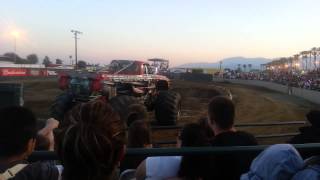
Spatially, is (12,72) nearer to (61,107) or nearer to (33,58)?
(61,107)

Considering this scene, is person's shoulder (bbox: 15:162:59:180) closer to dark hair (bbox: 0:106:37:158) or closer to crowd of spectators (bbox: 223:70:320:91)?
dark hair (bbox: 0:106:37:158)

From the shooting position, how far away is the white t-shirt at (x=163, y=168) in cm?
324

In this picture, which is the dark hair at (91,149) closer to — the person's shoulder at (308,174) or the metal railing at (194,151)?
the metal railing at (194,151)

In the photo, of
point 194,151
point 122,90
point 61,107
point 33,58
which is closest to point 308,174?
point 194,151

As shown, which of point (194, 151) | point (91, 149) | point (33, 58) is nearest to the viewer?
point (91, 149)

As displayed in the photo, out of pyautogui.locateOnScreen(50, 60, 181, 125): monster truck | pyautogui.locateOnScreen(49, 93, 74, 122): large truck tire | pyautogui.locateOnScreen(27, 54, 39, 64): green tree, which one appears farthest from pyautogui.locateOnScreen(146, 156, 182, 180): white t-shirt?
pyautogui.locateOnScreen(27, 54, 39, 64): green tree

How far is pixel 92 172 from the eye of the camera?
2.00 metres

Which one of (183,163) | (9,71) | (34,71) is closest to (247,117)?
(183,163)

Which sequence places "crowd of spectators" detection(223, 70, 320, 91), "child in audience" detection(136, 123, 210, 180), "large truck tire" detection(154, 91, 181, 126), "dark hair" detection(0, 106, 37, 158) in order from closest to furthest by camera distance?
"dark hair" detection(0, 106, 37, 158) → "child in audience" detection(136, 123, 210, 180) → "large truck tire" detection(154, 91, 181, 126) → "crowd of spectators" detection(223, 70, 320, 91)

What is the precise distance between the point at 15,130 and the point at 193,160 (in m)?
1.11

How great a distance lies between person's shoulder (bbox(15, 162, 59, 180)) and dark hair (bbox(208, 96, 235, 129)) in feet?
5.25

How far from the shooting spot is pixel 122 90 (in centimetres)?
1511

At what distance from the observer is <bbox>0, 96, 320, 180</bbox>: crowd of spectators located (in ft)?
6.60

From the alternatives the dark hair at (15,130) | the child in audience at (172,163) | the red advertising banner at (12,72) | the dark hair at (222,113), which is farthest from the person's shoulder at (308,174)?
the red advertising banner at (12,72)
